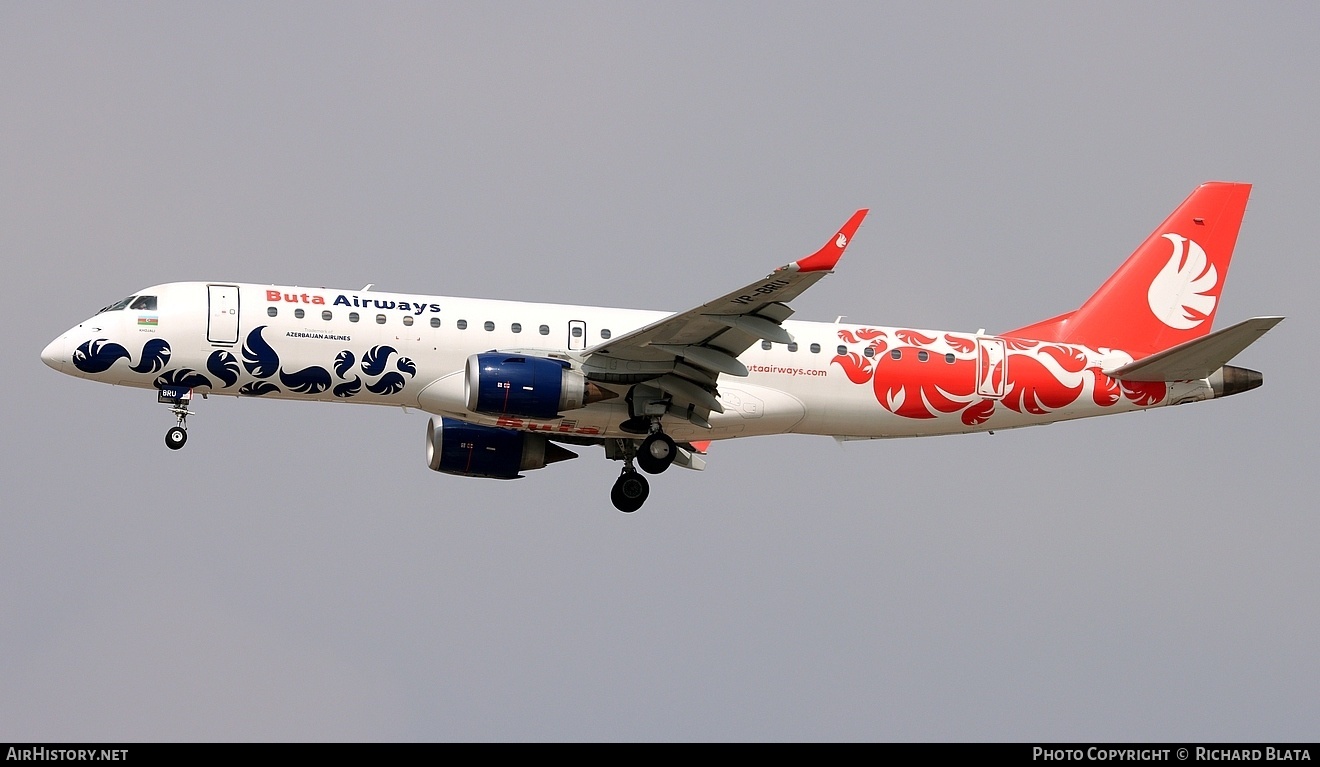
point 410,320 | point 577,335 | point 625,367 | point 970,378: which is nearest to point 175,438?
point 410,320

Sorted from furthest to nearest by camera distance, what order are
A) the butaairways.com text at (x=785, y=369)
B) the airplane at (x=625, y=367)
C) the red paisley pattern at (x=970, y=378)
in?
the red paisley pattern at (x=970, y=378) → the butaairways.com text at (x=785, y=369) → the airplane at (x=625, y=367)

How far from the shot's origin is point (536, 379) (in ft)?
134

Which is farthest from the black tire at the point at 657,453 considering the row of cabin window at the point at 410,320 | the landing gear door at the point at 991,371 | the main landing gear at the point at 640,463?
the landing gear door at the point at 991,371

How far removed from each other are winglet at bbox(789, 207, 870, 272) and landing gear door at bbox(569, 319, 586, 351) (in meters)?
7.76

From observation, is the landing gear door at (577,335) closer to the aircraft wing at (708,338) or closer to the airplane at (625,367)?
the airplane at (625,367)

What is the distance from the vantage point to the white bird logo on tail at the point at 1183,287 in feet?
158

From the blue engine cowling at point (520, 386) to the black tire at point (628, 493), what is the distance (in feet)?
13.6

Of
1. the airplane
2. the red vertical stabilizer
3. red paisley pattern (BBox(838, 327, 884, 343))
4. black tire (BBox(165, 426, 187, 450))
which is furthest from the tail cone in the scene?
black tire (BBox(165, 426, 187, 450))

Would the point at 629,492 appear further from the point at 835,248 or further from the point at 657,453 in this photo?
the point at 835,248

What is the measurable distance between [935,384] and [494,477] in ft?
37.8

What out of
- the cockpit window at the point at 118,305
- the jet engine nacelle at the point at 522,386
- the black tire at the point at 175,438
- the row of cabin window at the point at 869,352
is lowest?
the black tire at the point at 175,438

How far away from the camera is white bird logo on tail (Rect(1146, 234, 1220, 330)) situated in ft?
158

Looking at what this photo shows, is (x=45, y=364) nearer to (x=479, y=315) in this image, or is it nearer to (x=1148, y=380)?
(x=479, y=315)

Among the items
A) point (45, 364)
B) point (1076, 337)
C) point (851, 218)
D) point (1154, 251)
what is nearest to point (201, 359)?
point (45, 364)
